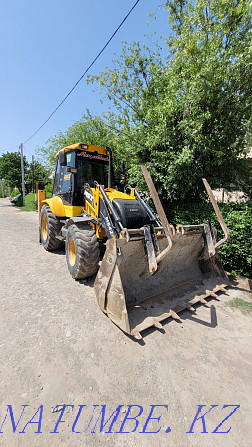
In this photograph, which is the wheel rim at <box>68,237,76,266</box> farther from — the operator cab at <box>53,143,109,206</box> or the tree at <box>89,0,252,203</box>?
the tree at <box>89,0,252,203</box>

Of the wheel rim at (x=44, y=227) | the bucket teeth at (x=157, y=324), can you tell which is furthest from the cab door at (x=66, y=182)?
the bucket teeth at (x=157, y=324)

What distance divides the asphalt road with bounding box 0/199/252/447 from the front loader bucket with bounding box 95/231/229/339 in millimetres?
A: 206

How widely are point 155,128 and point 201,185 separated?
7.08ft

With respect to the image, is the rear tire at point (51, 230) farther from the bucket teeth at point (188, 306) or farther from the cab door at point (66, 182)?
the bucket teeth at point (188, 306)

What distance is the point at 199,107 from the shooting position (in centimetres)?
498

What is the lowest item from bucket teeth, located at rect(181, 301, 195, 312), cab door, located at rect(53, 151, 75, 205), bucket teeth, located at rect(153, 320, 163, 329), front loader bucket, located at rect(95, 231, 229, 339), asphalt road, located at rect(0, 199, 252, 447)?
asphalt road, located at rect(0, 199, 252, 447)

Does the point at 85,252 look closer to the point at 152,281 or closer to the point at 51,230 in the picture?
the point at 152,281

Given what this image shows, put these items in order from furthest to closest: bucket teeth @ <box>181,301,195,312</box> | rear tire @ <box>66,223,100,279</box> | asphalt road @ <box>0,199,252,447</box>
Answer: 1. rear tire @ <box>66,223,100,279</box>
2. bucket teeth @ <box>181,301,195,312</box>
3. asphalt road @ <box>0,199,252,447</box>

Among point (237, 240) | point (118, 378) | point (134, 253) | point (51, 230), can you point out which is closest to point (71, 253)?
point (51, 230)

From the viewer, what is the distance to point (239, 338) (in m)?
2.66

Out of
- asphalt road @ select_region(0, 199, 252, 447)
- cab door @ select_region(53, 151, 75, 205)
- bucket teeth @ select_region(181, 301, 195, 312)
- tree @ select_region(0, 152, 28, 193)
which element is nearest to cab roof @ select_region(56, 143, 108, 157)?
cab door @ select_region(53, 151, 75, 205)

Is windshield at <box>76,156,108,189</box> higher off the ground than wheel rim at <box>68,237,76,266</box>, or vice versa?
windshield at <box>76,156,108,189</box>

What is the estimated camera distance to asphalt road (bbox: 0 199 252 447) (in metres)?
1.58

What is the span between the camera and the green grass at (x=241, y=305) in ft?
10.7
